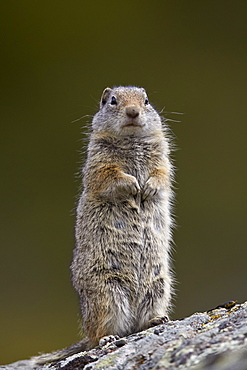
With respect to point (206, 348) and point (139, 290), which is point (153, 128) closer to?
point (139, 290)

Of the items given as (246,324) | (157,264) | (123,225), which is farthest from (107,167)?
(246,324)

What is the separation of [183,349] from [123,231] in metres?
1.13

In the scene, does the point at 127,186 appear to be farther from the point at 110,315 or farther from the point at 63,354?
the point at 63,354

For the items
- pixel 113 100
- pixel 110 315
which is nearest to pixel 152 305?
pixel 110 315

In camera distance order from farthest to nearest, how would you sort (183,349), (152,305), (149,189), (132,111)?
(132,111), (149,189), (152,305), (183,349)

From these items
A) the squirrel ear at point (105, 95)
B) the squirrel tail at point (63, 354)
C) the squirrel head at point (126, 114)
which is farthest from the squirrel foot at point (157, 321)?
the squirrel ear at point (105, 95)

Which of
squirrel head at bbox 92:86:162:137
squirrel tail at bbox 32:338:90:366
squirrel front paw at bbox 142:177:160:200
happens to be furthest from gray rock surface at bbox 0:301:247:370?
squirrel head at bbox 92:86:162:137

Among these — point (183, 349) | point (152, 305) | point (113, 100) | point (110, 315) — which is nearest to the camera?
point (183, 349)

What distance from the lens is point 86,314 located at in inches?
99.2

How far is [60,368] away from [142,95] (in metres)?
1.78

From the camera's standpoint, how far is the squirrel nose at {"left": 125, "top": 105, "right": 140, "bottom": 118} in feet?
9.32

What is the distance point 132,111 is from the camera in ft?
9.31

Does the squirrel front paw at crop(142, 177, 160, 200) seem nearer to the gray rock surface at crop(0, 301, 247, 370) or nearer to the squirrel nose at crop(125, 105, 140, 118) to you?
the squirrel nose at crop(125, 105, 140, 118)

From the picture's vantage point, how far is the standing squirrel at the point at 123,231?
8.13 ft
